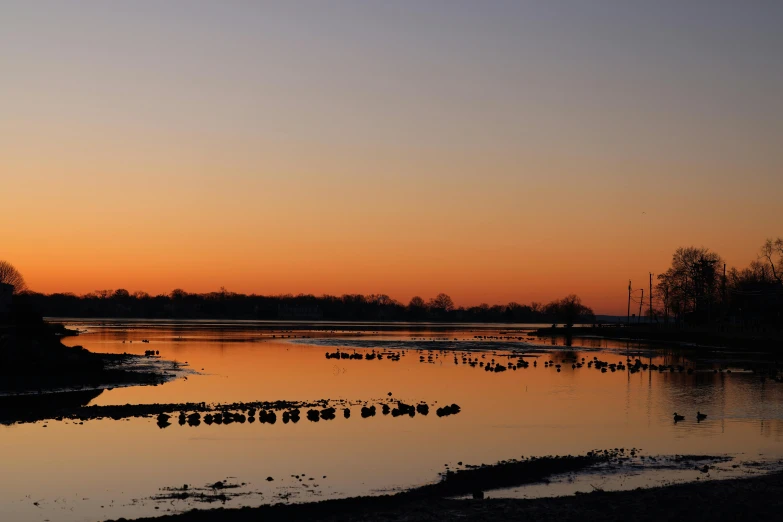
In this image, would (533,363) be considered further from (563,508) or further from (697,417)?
(563,508)

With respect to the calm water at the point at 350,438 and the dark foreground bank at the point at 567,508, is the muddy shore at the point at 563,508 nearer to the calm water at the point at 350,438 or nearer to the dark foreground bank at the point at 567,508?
the dark foreground bank at the point at 567,508

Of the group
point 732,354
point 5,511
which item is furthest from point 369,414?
point 732,354

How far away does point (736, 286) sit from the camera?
150250mm

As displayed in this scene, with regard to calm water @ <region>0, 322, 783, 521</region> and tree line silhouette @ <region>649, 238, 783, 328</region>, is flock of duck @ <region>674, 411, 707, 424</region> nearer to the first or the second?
calm water @ <region>0, 322, 783, 521</region>

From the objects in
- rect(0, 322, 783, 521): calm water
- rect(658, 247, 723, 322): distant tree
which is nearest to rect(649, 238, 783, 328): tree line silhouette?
rect(658, 247, 723, 322): distant tree

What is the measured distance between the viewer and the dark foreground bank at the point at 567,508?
56.5 ft

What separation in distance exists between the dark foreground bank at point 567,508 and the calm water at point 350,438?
1.53 metres

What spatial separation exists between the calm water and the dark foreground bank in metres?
1.53

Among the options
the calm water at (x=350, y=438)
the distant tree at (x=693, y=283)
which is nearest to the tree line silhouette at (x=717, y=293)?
the distant tree at (x=693, y=283)

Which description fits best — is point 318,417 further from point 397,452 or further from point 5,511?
point 5,511

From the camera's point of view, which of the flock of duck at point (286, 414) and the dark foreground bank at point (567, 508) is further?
the flock of duck at point (286, 414)

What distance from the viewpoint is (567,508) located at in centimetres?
1805

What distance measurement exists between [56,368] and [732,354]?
70936mm

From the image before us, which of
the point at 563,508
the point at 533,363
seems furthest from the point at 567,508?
the point at 533,363
